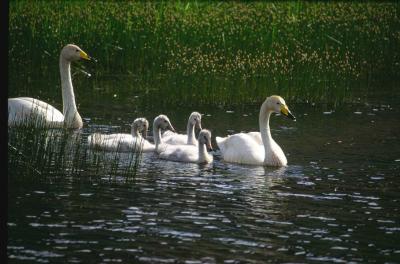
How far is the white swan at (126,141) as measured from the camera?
51.8ft

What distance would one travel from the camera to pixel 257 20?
26.5 m

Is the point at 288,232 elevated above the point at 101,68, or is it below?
below

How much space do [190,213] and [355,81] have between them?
13.1 meters

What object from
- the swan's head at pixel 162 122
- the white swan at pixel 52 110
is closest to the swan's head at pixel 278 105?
the swan's head at pixel 162 122

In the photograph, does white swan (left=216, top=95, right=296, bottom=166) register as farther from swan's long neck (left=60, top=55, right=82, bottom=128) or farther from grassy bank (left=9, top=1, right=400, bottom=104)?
grassy bank (left=9, top=1, right=400, bottom=104)

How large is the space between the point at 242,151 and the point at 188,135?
1553 millimetres

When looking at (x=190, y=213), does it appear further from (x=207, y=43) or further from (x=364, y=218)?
(x=207, y=43)

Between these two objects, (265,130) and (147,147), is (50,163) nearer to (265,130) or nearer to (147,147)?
(147,147)

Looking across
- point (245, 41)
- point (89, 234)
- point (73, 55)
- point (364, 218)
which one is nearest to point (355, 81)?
point (245, 41)

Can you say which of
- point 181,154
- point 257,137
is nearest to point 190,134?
point 257,137

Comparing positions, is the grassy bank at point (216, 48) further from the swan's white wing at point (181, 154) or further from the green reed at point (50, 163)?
the green reed at point (50, 163)

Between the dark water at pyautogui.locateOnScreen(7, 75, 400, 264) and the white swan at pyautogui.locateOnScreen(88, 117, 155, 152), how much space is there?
1.04ft

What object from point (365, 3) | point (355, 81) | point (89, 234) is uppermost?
point (365, 3)

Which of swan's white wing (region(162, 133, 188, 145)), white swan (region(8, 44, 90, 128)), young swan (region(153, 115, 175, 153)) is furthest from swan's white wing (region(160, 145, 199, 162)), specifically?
white swan (region(8, 44, 90, 128))
